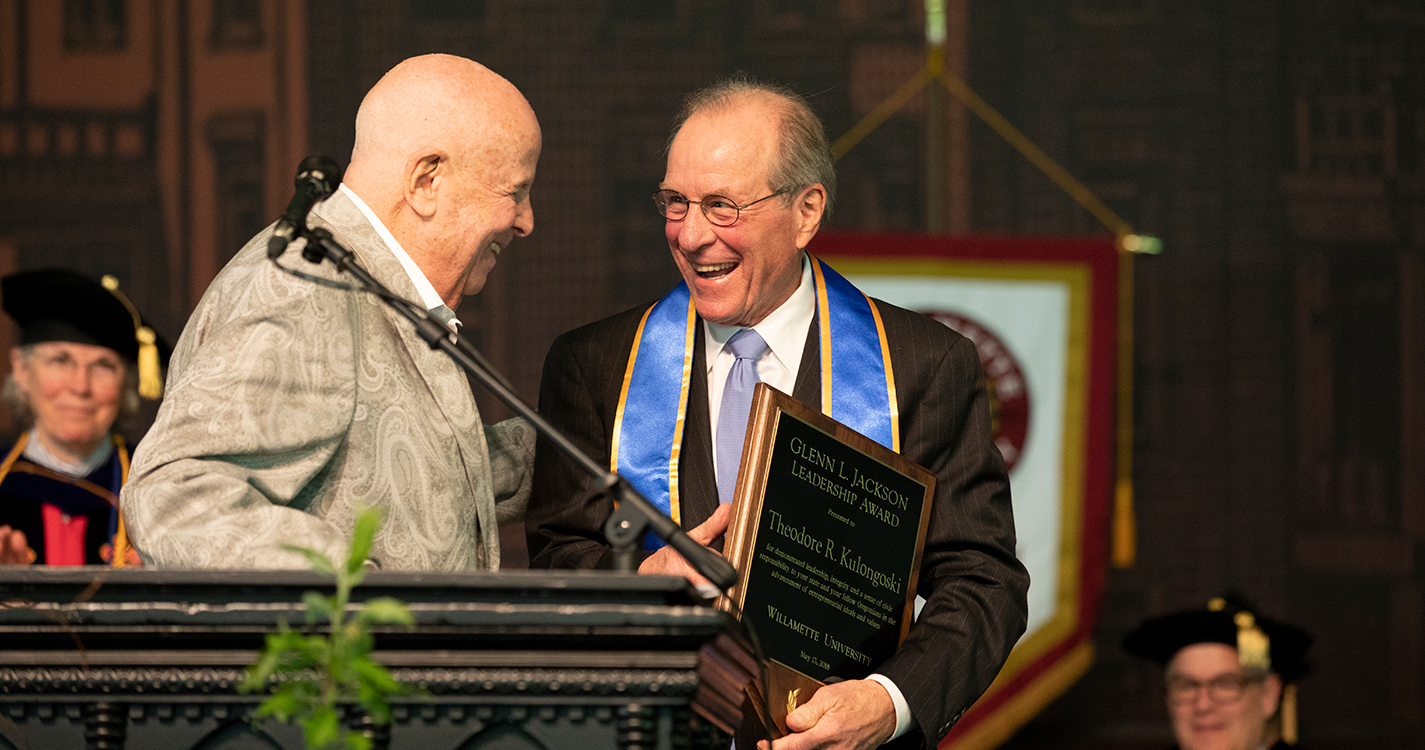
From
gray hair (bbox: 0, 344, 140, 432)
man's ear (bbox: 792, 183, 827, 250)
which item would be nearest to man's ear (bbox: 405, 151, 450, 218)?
man's ear (bbox: 792, 183, 827, 250)

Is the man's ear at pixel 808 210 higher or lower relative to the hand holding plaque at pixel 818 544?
higher

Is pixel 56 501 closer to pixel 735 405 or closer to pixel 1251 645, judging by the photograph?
pixel 735 405

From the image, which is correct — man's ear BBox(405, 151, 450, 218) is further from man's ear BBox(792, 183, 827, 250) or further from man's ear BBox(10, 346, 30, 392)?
man's ear BBox(10, 346, 30, 392)

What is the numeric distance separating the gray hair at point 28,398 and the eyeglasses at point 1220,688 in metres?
3.45

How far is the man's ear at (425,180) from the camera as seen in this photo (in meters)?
2.22

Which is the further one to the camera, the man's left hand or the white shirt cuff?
the white shirt cuff

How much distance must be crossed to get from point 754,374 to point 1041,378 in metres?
2.90

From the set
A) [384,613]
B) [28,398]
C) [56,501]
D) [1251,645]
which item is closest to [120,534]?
[56,501]

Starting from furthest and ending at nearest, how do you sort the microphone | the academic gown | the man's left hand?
the academic gown, the man's left hand, the microphone

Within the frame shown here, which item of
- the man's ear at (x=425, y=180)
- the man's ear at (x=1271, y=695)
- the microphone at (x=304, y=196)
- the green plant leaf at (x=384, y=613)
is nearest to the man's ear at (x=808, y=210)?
the man's ear at (x=425, y=180)

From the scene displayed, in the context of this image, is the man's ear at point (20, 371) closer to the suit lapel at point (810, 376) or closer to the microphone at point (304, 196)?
the suit lapel at point (810, 376)

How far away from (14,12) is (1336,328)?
5264 millimetres

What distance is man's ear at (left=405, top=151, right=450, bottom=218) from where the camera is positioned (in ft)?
7.27

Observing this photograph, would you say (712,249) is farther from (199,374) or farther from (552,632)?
(552,632)
